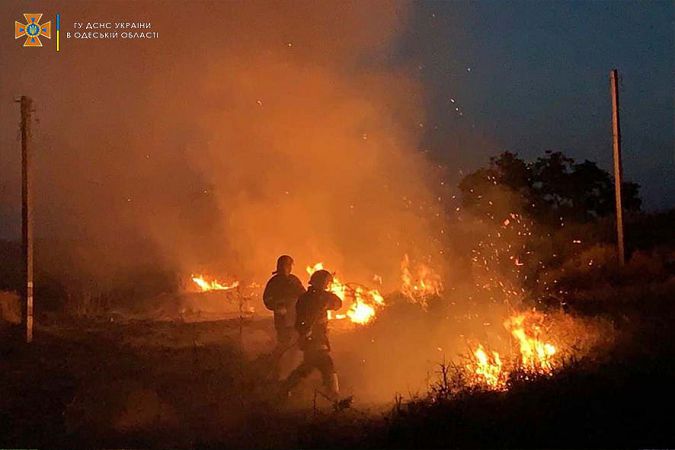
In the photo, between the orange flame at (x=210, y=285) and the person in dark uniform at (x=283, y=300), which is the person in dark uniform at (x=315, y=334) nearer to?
the person in dark uniform at (x=283, y=300)

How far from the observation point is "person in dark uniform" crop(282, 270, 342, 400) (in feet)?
28.5

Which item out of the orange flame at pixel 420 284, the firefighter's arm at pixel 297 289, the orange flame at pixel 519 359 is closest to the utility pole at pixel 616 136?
the orange flame at pixel 420 284

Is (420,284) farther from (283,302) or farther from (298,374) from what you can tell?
(298,374)

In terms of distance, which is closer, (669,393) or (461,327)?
(669,393)

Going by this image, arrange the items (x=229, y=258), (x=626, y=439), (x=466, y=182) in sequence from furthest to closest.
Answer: (x=466, y=182)
(x=229, y=258)
(x=626, y=439)

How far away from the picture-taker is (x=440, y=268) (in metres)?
16.0

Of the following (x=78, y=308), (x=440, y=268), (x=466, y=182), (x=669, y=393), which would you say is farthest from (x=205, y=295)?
(x=466, y=182)

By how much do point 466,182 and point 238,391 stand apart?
3462 centimetres

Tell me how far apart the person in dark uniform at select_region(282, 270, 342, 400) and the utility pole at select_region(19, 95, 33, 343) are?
7987 millimetres

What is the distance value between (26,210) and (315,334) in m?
9.06

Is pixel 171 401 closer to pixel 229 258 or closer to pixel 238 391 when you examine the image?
pixel 238 391

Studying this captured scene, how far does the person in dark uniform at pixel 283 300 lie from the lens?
9773 millimetres

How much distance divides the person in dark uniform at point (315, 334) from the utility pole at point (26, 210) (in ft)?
26.2

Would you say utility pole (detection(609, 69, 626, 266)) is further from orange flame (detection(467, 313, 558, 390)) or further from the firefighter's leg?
the firefighter's leg
